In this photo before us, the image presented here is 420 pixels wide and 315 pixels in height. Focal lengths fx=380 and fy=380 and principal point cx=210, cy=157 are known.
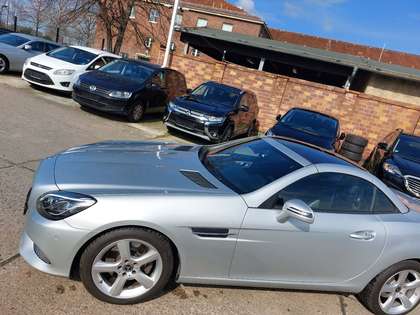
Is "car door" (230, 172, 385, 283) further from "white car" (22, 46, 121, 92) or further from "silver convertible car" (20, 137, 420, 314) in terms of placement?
"white car" (22, 46, 121, 92)

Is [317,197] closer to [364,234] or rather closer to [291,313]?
[364,234]

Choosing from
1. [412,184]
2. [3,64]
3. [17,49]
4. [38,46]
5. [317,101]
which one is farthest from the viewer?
[317,101]

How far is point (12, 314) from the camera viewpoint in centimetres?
263

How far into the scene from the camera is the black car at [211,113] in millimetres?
9156

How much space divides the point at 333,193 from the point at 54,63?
9.52 meters

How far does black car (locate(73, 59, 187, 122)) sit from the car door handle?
7168 mm

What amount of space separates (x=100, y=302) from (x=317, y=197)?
1.99 meters

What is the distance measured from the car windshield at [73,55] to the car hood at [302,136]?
623 centimetres

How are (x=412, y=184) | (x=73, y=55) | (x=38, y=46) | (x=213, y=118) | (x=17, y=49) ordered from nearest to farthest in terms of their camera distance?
(x=412, y=184)
(x=213, y=118)
(x=73, y=55)
(x=17, y=49)
(x=38, y=46)

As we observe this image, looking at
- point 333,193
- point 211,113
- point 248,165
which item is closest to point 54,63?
point 211,113

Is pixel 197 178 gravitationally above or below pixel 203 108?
above

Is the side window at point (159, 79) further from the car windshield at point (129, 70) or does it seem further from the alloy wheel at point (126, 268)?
the alloy wheel at point (126, 268)

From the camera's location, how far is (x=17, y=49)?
12.1 m

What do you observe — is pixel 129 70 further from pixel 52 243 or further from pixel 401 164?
pixel 52 243
